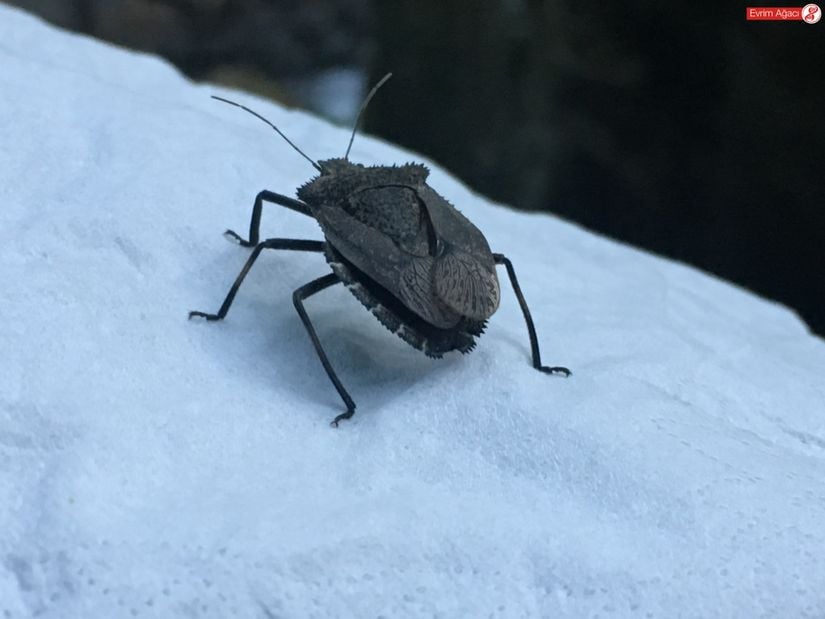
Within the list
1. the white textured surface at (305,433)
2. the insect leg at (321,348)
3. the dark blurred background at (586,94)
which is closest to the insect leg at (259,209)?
the white textured surface at (305,433)

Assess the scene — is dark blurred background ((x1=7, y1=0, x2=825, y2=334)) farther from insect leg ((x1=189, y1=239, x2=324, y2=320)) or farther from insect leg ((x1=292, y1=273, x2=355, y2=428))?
insect leg ((x1=292, y1=273, x2=355, y2=428))

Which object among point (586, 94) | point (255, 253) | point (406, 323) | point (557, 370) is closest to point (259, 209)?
point (255, 253)

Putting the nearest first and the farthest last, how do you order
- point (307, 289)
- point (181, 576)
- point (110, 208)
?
point (181, 576) → point (307, 289) → point (110, 208)

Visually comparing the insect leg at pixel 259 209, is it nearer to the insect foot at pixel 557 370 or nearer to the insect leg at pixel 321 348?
the insect leg at pixel 321 348

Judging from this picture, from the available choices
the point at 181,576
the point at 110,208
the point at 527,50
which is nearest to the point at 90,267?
the point at 110,208

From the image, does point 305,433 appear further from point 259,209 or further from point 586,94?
point 586,94

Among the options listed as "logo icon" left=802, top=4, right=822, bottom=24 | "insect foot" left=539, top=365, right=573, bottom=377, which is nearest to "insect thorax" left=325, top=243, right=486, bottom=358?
"insect foot" left=539, top=365, right=573, bottom=377

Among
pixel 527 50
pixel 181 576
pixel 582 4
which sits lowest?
pixel 181 576

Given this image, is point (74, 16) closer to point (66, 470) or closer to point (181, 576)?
point (66, 470)
